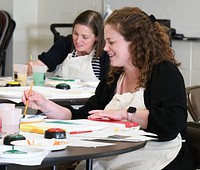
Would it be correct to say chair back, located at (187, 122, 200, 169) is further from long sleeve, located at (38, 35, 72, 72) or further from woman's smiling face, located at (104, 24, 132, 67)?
long sleeve, located at (38, 35, 72, 72)

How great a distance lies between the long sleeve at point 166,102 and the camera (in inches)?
87.6

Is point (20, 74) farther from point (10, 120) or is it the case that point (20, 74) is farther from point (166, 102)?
point (10, 120)

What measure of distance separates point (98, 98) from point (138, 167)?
1.60ft

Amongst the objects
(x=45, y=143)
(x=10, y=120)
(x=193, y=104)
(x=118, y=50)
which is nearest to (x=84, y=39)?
(x=193, y=104)

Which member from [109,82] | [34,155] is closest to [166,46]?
[109,82]

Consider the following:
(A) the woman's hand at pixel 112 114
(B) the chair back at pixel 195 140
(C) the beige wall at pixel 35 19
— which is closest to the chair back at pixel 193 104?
(B) the chair back at pixel 195 140

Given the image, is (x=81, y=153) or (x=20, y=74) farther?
(x=20, y=74)

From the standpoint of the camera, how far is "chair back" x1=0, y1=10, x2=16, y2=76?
5836 millimetres

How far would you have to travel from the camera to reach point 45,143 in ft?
5.70

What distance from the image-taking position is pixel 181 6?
4.61 m

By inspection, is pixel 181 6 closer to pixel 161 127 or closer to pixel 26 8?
pixel 26 8

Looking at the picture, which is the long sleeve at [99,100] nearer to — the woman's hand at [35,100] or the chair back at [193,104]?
the woman's hand at [35,100]

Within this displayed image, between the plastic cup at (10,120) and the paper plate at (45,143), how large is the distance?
23 centimetres

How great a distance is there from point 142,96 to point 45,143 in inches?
29.1
